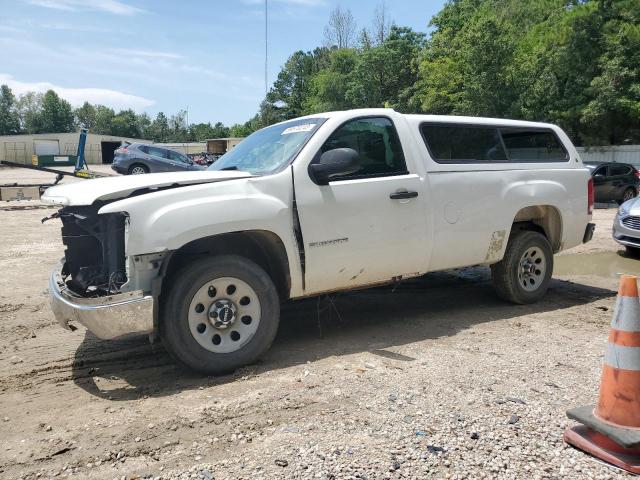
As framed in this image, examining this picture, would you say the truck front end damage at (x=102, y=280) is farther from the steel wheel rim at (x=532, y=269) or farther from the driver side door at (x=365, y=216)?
the steel wheel rim at (x=532, y=269)

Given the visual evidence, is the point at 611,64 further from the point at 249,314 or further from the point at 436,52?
the point at 249,314

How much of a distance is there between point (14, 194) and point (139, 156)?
6.56 m

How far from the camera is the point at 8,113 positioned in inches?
4547

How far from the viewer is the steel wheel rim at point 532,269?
19.9 feet

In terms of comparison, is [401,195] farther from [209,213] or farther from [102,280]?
[102,280]

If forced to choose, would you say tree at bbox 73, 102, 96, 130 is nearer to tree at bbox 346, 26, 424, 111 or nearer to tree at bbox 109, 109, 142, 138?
tree at bbox 109, 109, 142, 138

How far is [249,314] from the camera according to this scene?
4.20m

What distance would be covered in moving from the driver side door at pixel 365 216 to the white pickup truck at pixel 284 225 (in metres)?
0.01

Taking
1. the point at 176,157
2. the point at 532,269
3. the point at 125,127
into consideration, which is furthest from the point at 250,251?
the point at 125,127

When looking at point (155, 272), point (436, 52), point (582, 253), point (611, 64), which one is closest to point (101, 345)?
point (155, 272)

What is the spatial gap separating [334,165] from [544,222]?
3.21 meters

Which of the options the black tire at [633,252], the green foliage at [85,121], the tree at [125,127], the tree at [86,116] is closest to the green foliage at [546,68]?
the black tire at [633,252]

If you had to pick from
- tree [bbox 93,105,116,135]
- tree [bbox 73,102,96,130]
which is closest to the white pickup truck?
tree [bbox 93,105,116,135]

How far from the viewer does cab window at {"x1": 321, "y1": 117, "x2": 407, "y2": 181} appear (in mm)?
4812
